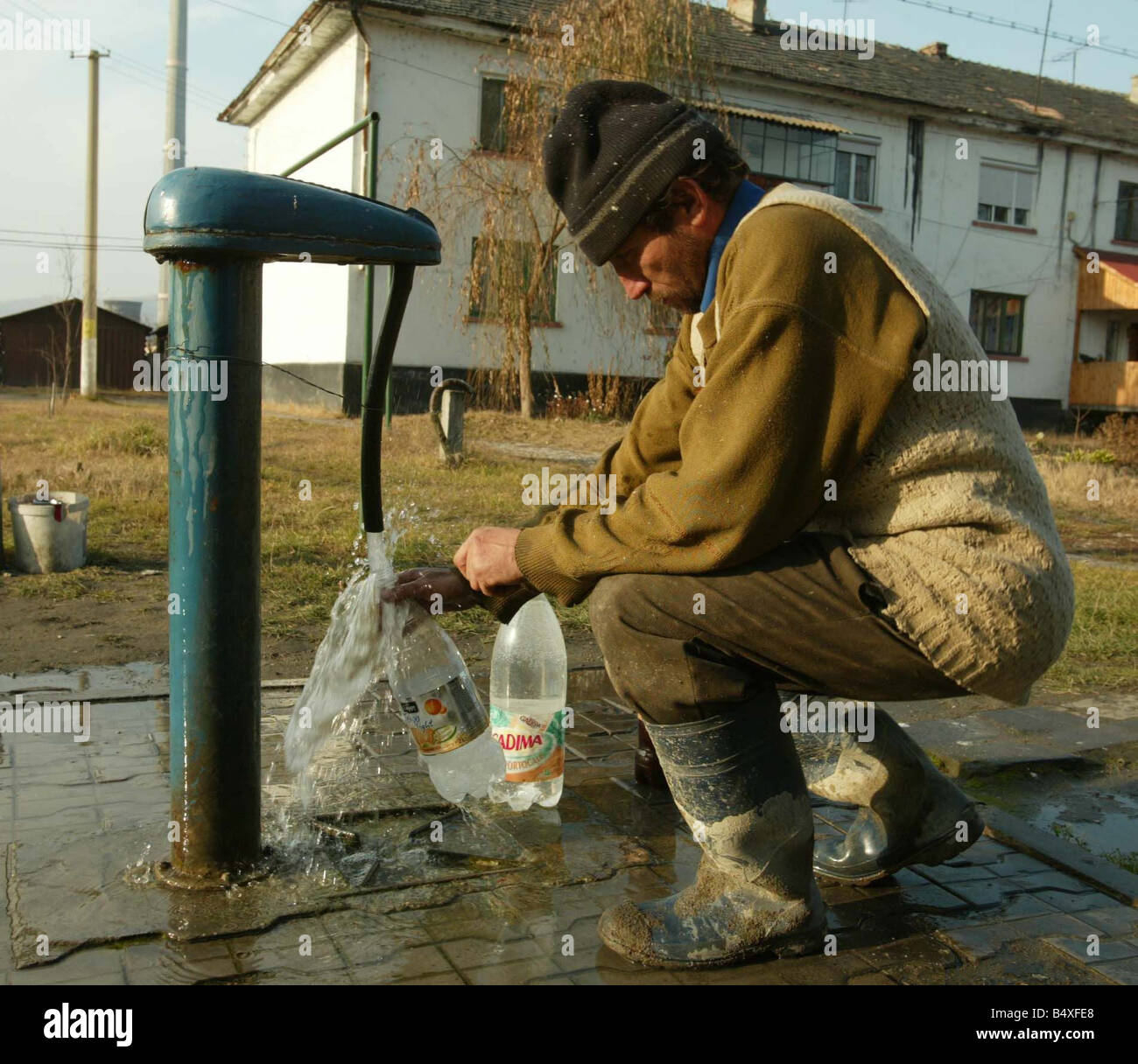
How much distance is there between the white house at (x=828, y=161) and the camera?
19359 millimetres

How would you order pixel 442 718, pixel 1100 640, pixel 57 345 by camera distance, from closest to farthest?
pixel 442 718
pixel 1100 640
pixel 57 345

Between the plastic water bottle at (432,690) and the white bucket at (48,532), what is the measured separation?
3.73m

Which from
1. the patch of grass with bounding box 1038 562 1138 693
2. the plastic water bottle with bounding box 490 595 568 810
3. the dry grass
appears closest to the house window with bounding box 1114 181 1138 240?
the dry grass

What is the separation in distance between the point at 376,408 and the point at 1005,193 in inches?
1023

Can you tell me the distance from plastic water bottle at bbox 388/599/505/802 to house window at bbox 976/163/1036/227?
25.2 metres

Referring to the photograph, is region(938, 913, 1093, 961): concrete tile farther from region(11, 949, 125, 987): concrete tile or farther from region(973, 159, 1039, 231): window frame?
region(973, 159, 1039, 231): window frame

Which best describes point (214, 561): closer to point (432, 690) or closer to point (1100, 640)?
point (432, 690)

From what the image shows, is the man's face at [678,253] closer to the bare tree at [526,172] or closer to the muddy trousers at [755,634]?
the muddy trousers at [755,634]

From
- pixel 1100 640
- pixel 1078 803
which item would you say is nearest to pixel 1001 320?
pixel 1100 640

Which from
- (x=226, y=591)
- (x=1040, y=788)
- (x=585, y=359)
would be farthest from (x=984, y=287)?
(x=226, y=591)

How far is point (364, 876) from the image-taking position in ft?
8.47

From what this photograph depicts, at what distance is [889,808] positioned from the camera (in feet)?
8.62

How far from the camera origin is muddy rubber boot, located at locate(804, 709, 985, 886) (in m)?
2.63

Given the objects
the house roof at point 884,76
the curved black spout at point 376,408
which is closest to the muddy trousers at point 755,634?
the curved black spout at point 376,408
